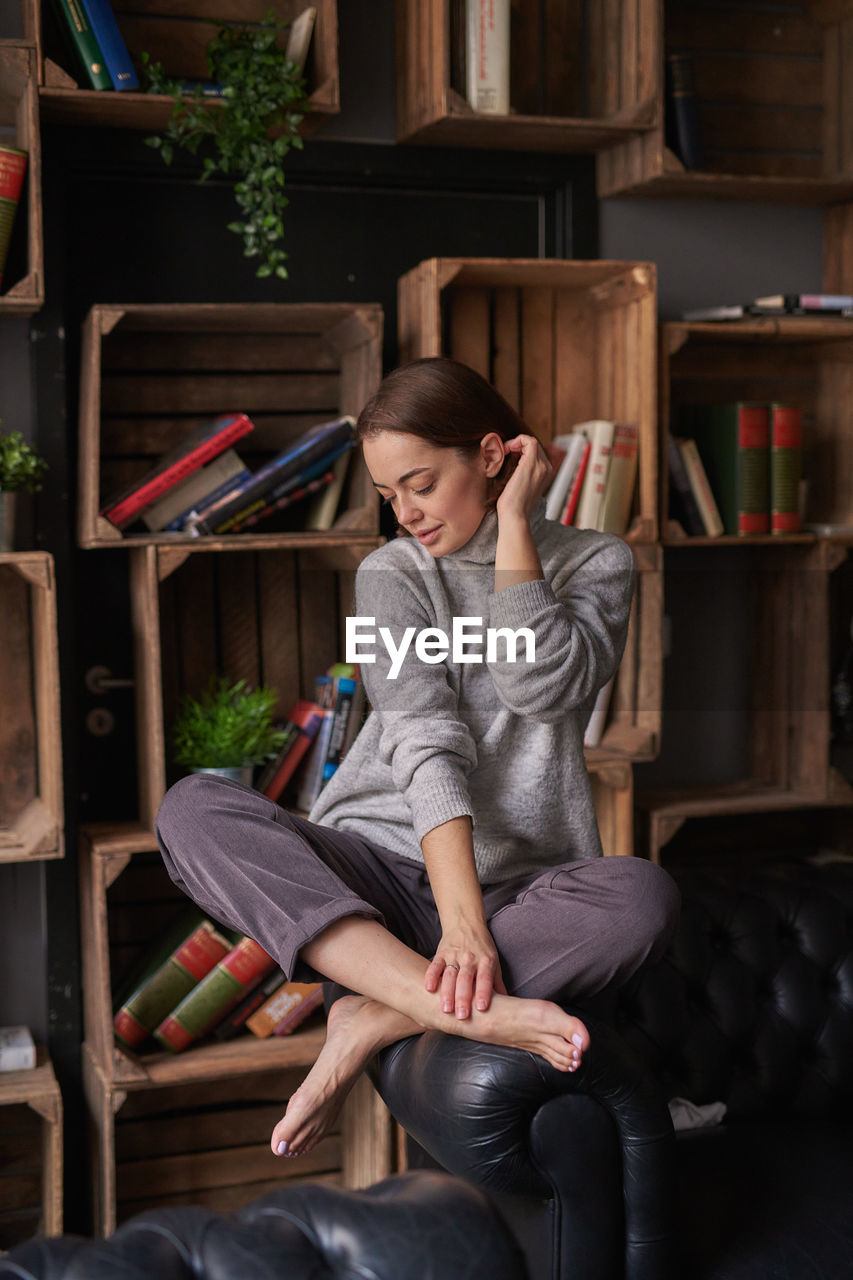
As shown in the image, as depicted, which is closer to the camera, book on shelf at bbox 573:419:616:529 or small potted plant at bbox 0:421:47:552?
small potted plant at bbox 0:421:47:552

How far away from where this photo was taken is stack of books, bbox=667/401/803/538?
2.51 m

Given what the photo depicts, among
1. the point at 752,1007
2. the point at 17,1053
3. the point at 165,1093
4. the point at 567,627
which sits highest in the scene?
the point at 567,627

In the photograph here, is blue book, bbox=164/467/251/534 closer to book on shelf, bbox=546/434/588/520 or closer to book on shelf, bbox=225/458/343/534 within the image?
book on shelf, bbox=225/458/343/534

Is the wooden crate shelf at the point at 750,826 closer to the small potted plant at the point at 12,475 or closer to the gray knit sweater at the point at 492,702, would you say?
the gray knit sweater at the point at 492,702

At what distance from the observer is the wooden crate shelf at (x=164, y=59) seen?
6.88 feet

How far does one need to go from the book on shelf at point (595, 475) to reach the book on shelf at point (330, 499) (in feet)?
1.47

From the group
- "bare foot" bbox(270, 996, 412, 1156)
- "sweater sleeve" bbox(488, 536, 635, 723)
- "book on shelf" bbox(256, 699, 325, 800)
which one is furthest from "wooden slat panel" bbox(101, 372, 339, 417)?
"bare foot" bbox(270, 996, 412, 1156)

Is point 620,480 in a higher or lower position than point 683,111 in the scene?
lower

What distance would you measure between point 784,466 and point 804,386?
38 centimetres

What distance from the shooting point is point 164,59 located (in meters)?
2.32

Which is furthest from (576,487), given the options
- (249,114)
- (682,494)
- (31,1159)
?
(31,1159)

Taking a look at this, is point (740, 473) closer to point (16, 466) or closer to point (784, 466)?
point (784, 466)

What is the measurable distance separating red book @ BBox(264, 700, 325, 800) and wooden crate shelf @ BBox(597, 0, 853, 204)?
123cm

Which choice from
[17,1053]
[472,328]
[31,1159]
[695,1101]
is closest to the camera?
[695,1101]
